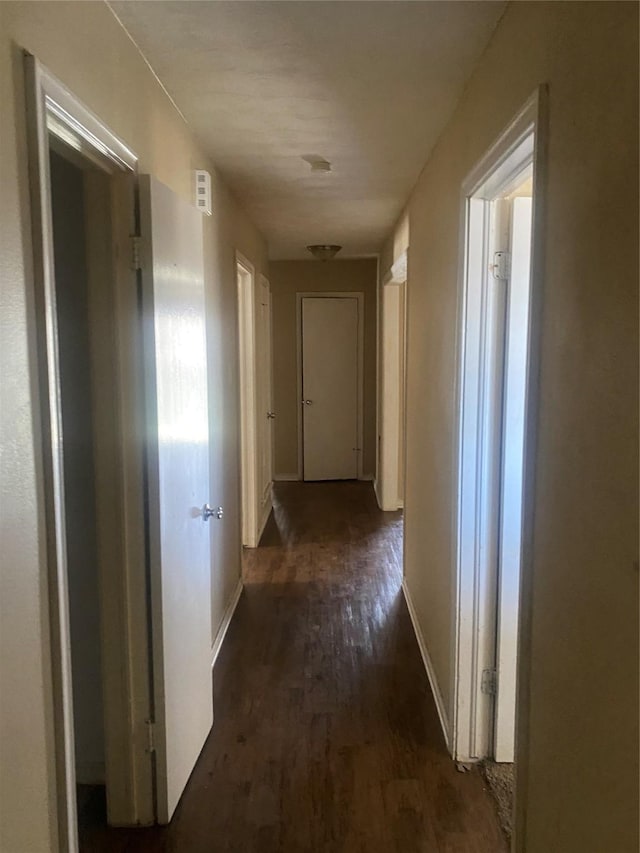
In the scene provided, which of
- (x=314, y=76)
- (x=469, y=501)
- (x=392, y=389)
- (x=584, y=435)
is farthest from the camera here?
(x=392, y=389)

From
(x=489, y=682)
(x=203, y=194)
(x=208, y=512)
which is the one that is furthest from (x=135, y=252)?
(x=489, y=682)

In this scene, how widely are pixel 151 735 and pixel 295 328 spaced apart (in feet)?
17.3

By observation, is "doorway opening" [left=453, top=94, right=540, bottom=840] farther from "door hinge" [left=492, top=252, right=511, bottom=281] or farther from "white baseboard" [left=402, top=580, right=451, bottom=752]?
"white baseboard" [left=402, top=580, right=451, bottom=752]

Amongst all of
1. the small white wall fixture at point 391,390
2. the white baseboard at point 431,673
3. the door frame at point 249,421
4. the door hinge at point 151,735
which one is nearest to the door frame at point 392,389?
the small white wall fixture at point 391,390

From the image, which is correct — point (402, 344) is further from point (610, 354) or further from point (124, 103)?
point (610, 354)

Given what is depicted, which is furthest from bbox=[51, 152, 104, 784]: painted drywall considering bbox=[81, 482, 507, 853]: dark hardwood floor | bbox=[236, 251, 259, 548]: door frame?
bbox=[236, 251, 259, 548]: door frame

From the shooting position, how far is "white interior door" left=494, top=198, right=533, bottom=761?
2213 mm

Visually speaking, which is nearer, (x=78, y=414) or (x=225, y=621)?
(x=78, y=414)

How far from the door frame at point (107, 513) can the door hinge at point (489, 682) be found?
117 centimetres

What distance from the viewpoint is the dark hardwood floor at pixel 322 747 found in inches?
82.0

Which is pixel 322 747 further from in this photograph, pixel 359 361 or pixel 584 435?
pixel 359 361

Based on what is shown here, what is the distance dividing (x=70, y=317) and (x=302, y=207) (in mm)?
2400

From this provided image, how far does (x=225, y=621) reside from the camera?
354 cm

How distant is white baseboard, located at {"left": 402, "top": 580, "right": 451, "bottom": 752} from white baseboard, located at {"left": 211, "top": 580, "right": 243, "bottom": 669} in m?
0.99
